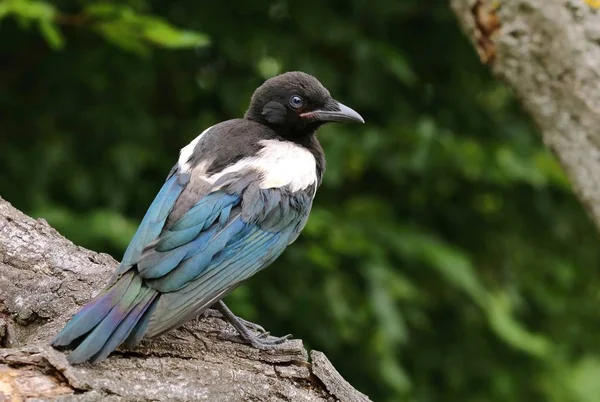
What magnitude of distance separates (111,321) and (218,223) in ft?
1.97

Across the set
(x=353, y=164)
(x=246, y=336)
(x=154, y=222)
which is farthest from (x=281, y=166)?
(x=353, y=164)

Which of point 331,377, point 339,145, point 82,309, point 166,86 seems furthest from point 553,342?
point 82,309

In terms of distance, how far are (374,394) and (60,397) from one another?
3398mm

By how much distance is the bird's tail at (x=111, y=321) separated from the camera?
2.60 meters

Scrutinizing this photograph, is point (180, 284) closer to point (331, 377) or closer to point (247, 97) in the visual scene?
point (331, 377)

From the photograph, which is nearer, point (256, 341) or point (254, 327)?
point (256, 341)

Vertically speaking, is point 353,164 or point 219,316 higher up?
point 353,164

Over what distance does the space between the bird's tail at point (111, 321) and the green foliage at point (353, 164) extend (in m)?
1.68

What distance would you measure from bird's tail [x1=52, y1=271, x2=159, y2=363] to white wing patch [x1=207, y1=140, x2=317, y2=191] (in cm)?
60

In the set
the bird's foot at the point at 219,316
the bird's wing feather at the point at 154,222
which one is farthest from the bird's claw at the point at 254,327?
the bird's wing feather at the point at 154,222

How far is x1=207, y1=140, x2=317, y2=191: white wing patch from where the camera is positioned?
3.45m

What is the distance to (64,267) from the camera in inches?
123

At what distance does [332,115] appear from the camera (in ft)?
12.9

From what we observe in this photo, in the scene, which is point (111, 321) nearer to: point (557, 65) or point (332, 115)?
point (332, 115)
